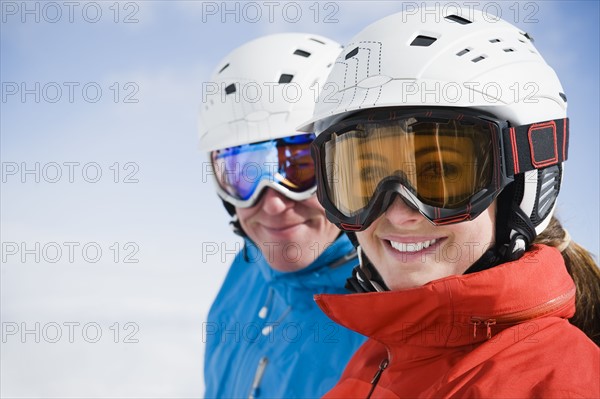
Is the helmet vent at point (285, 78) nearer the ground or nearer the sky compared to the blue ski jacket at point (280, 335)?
nearer the sky

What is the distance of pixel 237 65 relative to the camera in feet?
13.9

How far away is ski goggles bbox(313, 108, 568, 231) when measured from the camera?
2.26 m

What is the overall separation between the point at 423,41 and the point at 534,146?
1.69ft

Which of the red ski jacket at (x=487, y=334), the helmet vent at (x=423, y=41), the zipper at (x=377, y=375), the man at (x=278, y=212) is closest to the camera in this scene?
the red ski jacket at (x=487, y=334)

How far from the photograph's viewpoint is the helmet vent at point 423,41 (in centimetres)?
248

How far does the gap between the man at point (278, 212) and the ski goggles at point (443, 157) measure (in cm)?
133

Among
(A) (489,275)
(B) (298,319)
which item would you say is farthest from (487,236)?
(B) (298,319)

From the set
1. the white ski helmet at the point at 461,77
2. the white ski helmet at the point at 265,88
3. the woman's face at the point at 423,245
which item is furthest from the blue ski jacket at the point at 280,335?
the white ski helmet at the point at 461,77

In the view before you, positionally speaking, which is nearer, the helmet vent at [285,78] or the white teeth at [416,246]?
the white teeth at [416,246]

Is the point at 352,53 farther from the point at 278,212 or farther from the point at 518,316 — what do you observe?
the point at 278,212

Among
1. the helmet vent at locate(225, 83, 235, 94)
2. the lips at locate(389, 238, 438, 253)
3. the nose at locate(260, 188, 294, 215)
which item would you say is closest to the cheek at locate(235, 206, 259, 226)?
the nose at locate(260, 188, 294, 215)

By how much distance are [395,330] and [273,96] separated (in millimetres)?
2115

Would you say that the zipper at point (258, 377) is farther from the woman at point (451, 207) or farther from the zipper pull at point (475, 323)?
the zipper pull at point (475, 323)

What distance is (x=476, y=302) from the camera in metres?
2.02
